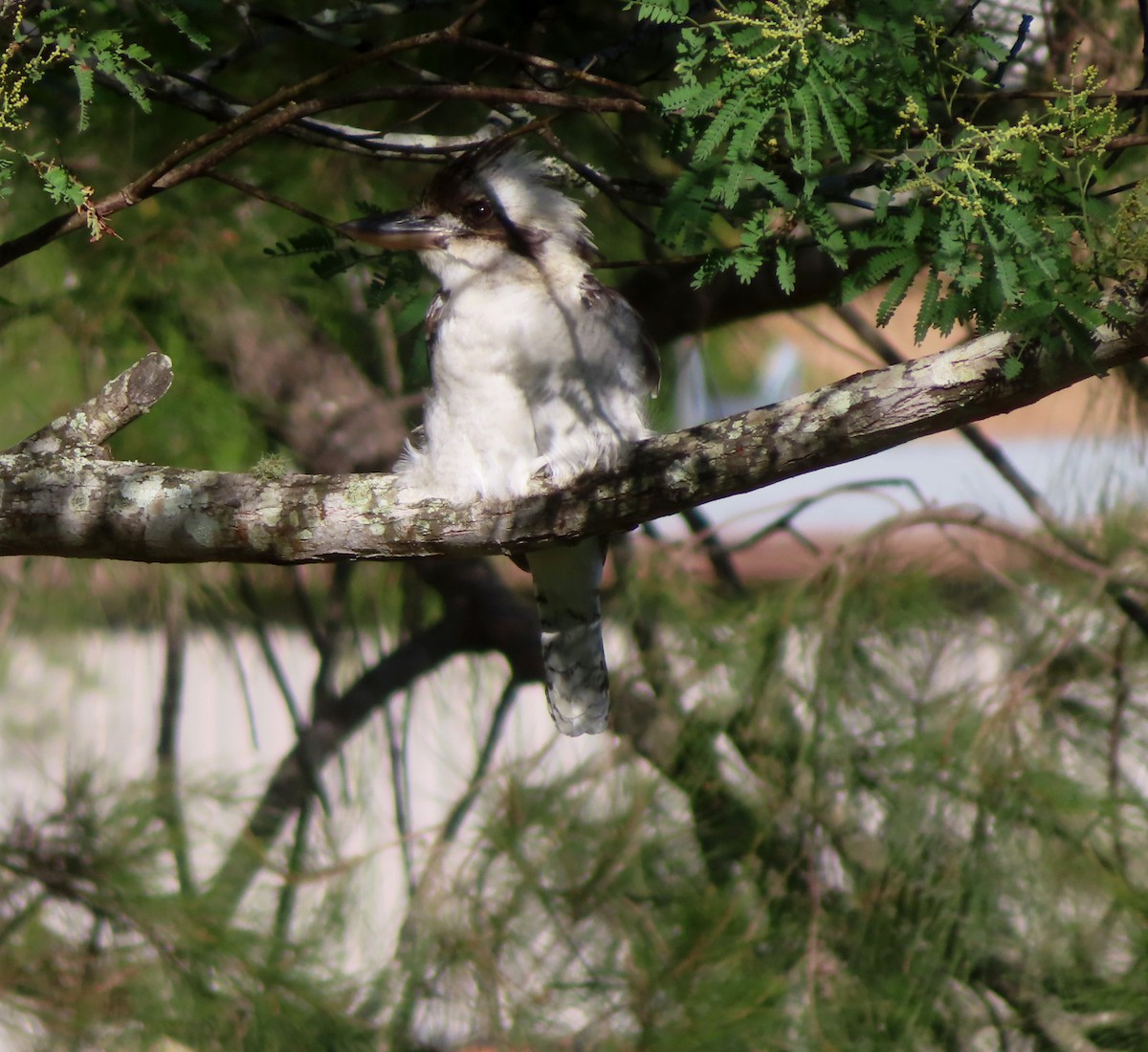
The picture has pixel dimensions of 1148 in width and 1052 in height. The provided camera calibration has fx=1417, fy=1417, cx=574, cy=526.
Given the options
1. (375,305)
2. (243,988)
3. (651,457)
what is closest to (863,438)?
(651,457)

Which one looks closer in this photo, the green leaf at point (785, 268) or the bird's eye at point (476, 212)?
the green leaf at point (785, 268)

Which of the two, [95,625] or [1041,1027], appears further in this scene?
[95,625]

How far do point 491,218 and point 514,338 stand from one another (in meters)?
0.25

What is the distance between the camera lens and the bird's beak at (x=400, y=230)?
184cm

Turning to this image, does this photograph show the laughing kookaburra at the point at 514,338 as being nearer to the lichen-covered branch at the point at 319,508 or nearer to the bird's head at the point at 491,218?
the bird's head at the point at 491,218

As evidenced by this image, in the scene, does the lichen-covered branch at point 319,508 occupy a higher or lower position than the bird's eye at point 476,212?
lower

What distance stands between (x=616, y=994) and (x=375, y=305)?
107cm

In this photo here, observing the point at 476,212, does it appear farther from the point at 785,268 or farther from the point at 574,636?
the point at 785,268

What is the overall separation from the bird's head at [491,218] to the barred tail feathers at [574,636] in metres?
0.45

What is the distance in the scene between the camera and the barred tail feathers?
219cm

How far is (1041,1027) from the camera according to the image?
200cm

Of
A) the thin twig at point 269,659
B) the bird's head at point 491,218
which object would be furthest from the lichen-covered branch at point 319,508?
the thin twig at point 269,659

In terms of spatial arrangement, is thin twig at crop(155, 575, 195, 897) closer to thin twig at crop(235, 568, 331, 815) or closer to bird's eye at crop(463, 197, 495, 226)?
thin twig at crop(235, 568, 331, 815)

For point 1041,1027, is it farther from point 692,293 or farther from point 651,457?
point 692,293
